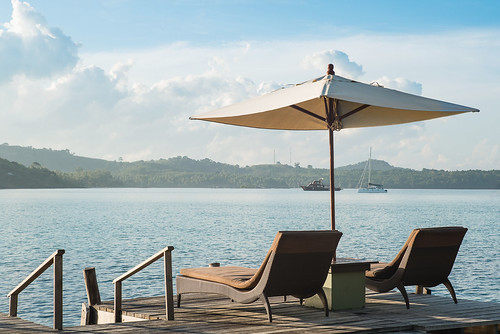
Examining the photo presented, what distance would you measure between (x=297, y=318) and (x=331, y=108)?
9.04 ft

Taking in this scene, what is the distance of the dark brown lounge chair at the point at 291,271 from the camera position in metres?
6.36

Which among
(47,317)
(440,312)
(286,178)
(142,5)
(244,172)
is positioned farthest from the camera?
(244,172)

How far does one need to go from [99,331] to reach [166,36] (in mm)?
25575

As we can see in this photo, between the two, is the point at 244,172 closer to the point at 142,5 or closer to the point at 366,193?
the point at 366,193

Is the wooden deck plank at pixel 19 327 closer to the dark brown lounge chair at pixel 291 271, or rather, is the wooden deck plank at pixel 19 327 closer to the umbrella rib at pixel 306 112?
the dark brown lounge chair at pixel 291 271

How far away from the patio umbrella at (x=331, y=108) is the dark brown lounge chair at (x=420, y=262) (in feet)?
2.84

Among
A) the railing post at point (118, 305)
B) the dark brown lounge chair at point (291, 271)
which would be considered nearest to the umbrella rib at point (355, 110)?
the dark brown lounge chair at point (291, 271)

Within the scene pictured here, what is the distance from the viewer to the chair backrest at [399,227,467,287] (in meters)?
7.20

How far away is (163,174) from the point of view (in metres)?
158

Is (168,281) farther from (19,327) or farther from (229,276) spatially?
(19,327)

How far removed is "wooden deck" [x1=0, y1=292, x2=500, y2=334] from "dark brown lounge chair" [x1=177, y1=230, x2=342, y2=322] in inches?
10.9

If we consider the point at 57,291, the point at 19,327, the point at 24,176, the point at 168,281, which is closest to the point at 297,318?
the point at 168,281

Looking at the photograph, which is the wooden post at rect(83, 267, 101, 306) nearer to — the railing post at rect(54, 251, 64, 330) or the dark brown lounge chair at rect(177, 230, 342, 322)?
the railing post at rect(54, 251, 64, 330)

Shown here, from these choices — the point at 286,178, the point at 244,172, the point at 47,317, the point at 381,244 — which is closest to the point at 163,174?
the point at 244,172
